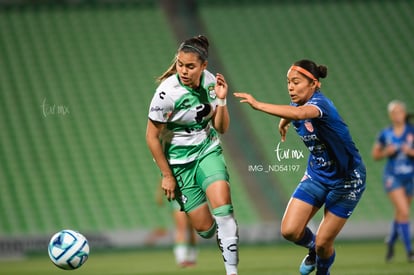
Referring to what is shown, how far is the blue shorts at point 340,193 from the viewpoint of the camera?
750 cm

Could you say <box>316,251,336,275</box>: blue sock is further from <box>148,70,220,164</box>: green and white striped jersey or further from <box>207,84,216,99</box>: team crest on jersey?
<box>207,84,216,99</box>: team crest on jersey

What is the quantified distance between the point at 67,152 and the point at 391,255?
314 inches

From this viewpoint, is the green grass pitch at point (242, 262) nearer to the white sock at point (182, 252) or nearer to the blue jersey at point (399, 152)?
the white sock at point (182, 252)

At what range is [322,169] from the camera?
24.7ft

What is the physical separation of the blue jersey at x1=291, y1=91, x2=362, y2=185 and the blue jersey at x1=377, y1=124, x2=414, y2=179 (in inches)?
201

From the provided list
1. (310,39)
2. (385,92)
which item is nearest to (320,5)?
(310,39)

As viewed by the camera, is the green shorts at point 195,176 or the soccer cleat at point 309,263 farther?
the soccer cleat at point 309,263

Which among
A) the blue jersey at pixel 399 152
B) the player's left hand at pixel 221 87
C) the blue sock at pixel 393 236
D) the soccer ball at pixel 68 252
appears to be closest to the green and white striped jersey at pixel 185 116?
the player's left hand at pixel 221 87

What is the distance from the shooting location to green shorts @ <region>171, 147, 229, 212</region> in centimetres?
733

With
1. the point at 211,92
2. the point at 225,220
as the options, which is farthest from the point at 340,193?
the point at 211,92

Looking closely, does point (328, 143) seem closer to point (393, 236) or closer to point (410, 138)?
point (393, 236)

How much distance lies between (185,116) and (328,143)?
4.12ft

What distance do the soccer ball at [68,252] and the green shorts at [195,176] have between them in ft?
3.25

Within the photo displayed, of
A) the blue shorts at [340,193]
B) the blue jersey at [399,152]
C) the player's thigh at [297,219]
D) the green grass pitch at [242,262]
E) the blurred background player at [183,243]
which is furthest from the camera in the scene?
the blue jersey at [399,152]
